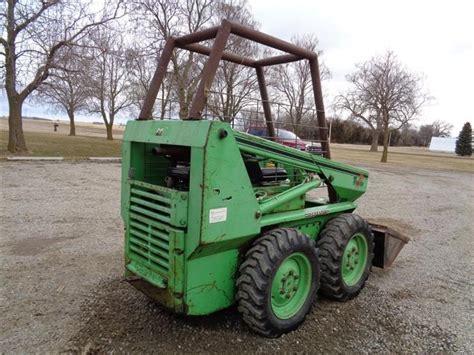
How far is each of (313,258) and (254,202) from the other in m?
0.88

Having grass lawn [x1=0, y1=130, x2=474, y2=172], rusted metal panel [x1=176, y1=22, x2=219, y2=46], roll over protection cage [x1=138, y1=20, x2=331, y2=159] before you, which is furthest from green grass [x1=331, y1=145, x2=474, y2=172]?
rusted metal panel [x1=176, y1=22, x2=219, y2=46]

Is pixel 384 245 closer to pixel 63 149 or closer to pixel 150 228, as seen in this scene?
pixel 150 228

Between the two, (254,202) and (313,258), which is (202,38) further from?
(313,258)

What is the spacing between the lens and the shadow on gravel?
294 cm

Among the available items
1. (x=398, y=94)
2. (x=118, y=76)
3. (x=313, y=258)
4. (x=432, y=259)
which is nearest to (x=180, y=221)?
(x=313, y=258)

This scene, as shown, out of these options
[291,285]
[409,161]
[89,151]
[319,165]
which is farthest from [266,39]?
[409,161]

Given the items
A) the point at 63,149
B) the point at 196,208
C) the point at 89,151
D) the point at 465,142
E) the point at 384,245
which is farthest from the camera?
the point at 465,142

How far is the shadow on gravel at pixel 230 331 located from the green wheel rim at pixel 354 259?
315 mm

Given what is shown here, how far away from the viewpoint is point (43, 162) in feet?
49.4

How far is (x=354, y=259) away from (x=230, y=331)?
1.66 m

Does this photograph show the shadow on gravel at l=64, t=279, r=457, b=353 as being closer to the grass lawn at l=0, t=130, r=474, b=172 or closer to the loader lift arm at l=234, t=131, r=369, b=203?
the loader lift arm at l=234, t=131, r=369, b=203

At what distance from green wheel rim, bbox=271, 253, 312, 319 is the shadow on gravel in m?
0.21

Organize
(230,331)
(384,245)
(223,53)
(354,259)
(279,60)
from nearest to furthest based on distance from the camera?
(230,331), (223,53), (354,259), (279,60), (384,245)

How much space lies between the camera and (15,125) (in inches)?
671
